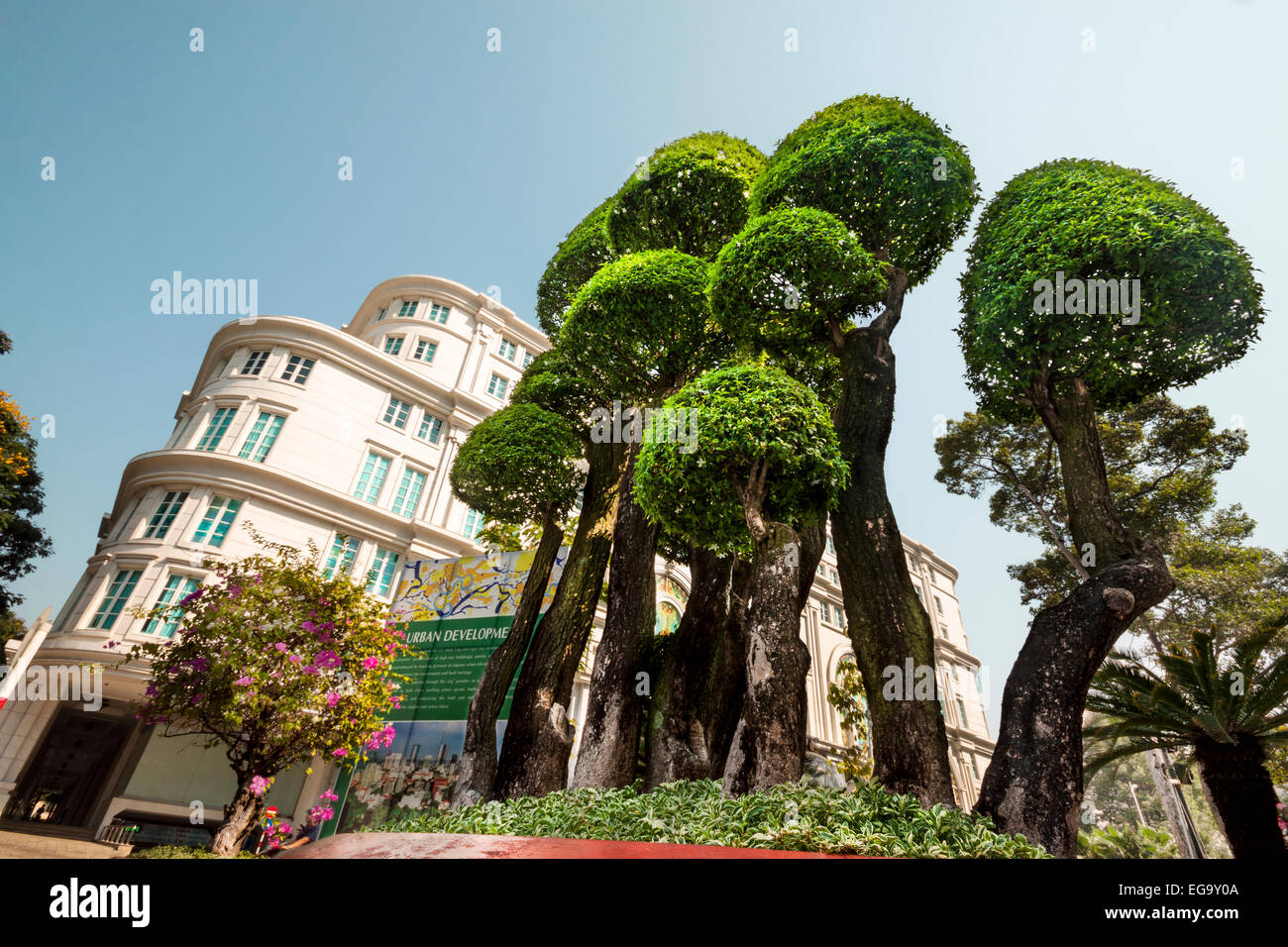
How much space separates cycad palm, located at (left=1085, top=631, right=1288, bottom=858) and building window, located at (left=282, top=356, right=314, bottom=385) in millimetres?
26527

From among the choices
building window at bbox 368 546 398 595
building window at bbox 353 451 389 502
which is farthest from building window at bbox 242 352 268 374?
building window at bbox 368 546 398 595

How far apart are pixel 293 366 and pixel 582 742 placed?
22.1 metres

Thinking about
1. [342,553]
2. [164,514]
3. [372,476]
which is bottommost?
[342,553]

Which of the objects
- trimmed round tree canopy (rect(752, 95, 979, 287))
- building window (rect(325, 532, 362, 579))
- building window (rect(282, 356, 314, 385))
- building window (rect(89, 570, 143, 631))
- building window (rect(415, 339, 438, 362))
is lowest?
building window (rect(89, 570, 143, 631))

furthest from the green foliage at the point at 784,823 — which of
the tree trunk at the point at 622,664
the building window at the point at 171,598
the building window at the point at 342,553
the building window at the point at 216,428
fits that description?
the building window at the point at 216,428

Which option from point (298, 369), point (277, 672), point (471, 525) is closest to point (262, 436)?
point (298, 369)

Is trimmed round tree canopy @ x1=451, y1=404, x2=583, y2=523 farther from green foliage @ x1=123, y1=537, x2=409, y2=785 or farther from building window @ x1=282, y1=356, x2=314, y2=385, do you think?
building window @ x1=282, y1=356, x2=314, y2=385

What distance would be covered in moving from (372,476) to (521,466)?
16.0 m

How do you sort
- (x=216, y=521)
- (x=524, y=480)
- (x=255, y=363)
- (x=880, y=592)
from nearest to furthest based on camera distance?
(x=880, y=592) < (x=524, y=480) < (x=216, y=521) < (x=255, y=363)

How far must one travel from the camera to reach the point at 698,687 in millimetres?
7828

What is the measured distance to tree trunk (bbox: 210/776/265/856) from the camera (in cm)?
1134

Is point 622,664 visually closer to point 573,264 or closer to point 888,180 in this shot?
point 888,180

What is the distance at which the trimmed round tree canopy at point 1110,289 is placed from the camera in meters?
5.95

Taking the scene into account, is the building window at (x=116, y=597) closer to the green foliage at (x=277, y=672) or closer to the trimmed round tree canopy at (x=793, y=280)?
the green foliage at (x=277, y=672)
